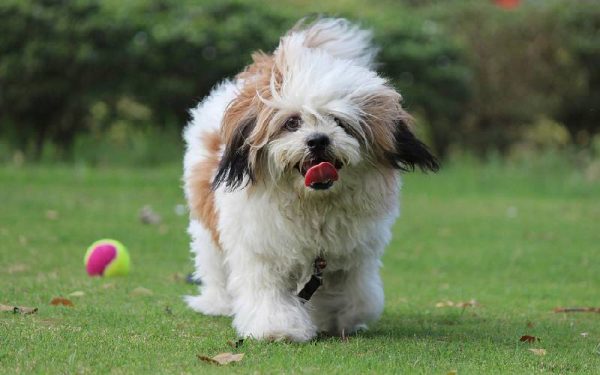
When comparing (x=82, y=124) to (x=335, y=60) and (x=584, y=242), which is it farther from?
(x=335, y=60)

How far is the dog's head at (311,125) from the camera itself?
508 cm

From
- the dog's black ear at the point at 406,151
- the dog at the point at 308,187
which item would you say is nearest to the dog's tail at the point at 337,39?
the dog at the point at 308,187

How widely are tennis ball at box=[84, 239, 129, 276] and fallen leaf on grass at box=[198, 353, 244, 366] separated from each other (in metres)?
3.09

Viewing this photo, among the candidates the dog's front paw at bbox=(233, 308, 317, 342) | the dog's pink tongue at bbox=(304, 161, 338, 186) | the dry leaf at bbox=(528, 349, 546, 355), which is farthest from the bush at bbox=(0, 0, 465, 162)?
the dry leaf at bbox=(528, 349, 546, 355)

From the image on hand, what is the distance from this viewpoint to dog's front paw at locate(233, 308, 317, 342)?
17.2ft

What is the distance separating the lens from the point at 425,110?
55.8 feet

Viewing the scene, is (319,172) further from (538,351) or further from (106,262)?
(106,262)

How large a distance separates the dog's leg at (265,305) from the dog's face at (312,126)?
0.46 meters

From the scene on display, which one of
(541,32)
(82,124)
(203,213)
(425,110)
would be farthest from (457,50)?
(203,213)

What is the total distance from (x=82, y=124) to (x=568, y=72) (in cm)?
822

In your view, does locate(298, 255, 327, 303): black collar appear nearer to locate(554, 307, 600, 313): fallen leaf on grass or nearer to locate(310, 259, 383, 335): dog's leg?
locate(310, 259, 383, 335): dog's leg

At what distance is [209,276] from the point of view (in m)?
6.46

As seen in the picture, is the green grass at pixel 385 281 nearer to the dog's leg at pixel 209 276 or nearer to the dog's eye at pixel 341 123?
the dog's leg at pixel 209 276

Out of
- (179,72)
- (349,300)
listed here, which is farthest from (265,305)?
(179,72)
